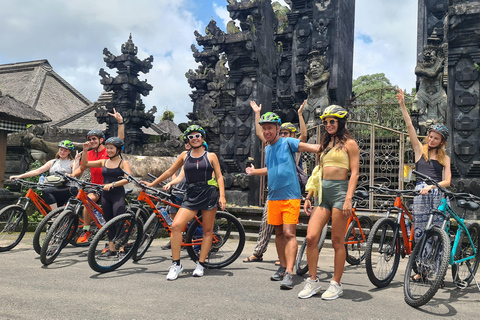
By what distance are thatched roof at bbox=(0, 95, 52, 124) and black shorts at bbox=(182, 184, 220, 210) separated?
6892mm

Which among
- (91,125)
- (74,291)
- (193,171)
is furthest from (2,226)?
(91,125)

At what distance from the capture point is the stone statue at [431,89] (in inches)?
489

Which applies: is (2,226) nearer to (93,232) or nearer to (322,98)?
(93,232)

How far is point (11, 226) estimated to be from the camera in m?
7.04

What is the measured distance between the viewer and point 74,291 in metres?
4.54

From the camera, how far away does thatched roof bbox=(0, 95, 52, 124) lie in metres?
10.2

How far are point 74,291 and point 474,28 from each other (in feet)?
28.8

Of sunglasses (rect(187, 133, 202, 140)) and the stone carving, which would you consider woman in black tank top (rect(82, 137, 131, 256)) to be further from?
the stone carving

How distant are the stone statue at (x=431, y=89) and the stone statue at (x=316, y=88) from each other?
2891 millimetres

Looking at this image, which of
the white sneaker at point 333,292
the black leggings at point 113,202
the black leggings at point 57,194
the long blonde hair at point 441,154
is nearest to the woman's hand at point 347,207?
the white sneaker at point 333,292

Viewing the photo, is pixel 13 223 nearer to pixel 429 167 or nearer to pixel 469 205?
pixel 429 167

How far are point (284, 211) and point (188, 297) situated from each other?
1.49 meters

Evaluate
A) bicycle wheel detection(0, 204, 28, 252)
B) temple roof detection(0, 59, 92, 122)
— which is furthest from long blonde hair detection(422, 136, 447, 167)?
temple roof detection(0, 59, 92, 122)

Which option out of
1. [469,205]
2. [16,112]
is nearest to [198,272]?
[469,205]
